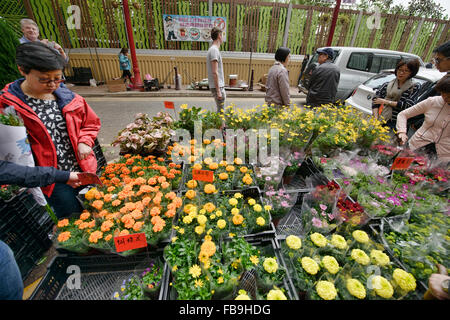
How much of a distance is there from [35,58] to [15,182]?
77cm

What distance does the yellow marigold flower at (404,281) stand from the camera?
1097 mm

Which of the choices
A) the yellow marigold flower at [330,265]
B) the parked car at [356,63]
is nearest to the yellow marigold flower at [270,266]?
the yellow marigold flower at [330,265]

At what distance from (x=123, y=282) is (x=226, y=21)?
33.0ft

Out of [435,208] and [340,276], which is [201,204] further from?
[435,208]

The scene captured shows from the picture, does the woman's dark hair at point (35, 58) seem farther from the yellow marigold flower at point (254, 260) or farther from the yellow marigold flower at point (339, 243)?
the yellow marigold flower at point (339, 243)

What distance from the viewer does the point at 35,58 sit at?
1197 mm

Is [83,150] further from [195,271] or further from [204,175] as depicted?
[195,271]

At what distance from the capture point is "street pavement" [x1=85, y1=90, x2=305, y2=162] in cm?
429

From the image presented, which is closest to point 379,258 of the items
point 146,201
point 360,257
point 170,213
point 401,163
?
point 360,257

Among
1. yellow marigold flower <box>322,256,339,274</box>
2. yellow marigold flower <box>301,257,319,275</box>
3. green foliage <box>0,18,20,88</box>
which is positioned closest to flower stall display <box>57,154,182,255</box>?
yellow marigold flower <box>301,257,319,275</box>

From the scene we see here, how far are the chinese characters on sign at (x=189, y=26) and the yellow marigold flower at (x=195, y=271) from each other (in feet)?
31.0

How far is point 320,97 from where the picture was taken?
347 cm

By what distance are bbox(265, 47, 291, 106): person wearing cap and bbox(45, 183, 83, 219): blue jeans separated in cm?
298

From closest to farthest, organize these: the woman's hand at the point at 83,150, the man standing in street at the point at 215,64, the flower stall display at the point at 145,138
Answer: the woman's hand at the point at 83,150 < the flower stall display at the point at 145,138 < the man standing in street at the point at 215,64
